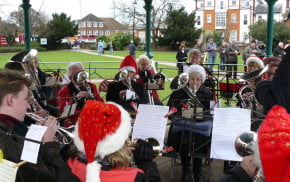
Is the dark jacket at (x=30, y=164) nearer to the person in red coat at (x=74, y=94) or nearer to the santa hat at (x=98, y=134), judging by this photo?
the santa hat at (x=98, y=134)

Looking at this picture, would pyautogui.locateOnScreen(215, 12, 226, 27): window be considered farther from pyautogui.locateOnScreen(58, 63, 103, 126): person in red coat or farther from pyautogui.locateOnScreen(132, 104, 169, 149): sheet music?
pyautogui.locateOnScreen(132, 104, 169, 149): sheet music

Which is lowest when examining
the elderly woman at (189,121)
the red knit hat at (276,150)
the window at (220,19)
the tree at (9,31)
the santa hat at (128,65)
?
the elderly woman at (189,121)

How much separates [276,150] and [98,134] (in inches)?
35.6

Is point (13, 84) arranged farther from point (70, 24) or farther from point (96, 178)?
→ point (70, 24)

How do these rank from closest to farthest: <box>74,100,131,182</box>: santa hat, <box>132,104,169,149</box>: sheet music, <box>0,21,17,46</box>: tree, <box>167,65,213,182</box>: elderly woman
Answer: <box>74,100,131,182</box>: santa hat < <box>132,104,169,149</box>: sheet music < <box>167,65,213,182</box>: elderly woman < <box>0,21,17,46</box>: tree

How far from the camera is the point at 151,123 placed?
114 inches

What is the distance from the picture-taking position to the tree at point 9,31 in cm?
3450

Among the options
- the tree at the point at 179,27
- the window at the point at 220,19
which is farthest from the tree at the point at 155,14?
the window at the point at 220,19

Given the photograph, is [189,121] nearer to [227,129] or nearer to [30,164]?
[227,129]

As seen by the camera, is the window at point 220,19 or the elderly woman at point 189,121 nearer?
the elderly woman at point 189,121

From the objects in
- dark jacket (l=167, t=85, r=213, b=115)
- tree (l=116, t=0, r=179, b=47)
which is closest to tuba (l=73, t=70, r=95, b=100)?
dark jacket (l=167, t=85, r=213, b=115)

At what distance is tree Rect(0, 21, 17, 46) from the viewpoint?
113ft

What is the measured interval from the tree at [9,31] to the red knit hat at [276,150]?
3626 centimetres

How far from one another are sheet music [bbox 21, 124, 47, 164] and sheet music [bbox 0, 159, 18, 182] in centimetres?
8
